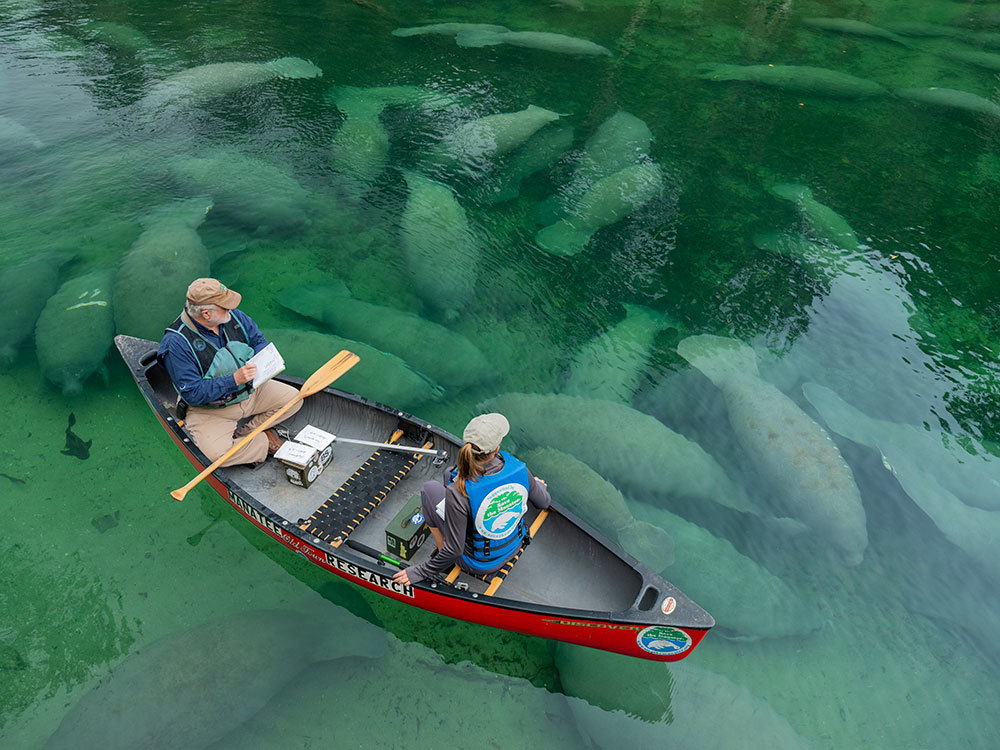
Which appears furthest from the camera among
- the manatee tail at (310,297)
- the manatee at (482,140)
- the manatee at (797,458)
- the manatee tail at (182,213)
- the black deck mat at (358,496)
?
the manatee at (482,140)

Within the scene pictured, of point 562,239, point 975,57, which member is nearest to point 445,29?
point 562,239

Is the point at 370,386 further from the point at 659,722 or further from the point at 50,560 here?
the point at 659,722

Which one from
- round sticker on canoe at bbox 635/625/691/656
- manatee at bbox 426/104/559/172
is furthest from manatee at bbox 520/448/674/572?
manatee at bbox 426/104/559/172

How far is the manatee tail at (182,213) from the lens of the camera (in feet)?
28.9

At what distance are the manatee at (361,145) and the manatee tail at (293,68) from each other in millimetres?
1687

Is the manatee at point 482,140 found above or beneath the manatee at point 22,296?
above

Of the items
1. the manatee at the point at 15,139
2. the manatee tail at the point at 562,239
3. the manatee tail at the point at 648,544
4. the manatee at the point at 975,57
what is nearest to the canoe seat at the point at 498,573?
the manatee tail at the point at 648,544

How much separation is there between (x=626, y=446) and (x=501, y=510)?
2354mm

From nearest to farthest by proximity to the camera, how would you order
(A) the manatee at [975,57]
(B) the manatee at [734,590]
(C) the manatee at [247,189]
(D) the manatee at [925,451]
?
(B) the manatee at [734,590], (D) the manatee at [925,451], (C) the manatee at [247,189], (A) the manatee at [975,57]

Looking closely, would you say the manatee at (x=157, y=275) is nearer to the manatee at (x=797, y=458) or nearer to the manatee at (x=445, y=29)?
the manatee at (x=797, y=458)

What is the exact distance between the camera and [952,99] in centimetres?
1421

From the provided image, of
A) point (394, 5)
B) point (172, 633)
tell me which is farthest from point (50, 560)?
point (394, 5)

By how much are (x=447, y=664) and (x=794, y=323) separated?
609cm

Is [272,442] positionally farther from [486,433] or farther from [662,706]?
[662,706]
